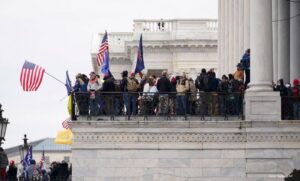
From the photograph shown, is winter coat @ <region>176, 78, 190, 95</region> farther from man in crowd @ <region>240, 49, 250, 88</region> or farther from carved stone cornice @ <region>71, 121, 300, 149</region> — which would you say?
man in crowd @ <region>240, 49, 250, 88</region>

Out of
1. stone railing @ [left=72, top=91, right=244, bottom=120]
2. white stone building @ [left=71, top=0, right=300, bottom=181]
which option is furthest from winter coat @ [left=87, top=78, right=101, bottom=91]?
white stone building @ [left=71, top=0, right=300, bottom=181]

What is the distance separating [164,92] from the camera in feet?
190

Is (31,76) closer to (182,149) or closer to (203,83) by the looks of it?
(203,83)

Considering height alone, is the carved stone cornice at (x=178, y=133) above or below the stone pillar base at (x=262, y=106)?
below

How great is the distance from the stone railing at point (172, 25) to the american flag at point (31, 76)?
56367 mm

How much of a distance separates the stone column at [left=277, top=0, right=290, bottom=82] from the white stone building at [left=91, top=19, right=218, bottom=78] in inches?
2113

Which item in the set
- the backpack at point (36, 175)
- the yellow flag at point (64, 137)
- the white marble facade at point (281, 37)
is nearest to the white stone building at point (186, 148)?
the backpack at point (36, 175)

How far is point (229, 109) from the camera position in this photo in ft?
189

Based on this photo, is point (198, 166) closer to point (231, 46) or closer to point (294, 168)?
point (294, 168)

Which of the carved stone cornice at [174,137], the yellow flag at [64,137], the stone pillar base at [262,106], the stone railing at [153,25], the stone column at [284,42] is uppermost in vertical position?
the stone railing at [153,25]

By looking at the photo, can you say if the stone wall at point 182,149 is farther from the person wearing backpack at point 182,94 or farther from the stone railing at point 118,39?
the stone railing at point 118,39

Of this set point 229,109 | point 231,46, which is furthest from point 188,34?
point 229,109

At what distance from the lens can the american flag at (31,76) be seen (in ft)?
230

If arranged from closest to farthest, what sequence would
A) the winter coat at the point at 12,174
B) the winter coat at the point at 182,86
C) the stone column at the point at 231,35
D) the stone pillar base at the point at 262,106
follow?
the stone pillar base at the point at 262,106 < the winter coat at the point at 182,86 < the winter coat at the point at 12,174 < the stone column at the point at 231,35
